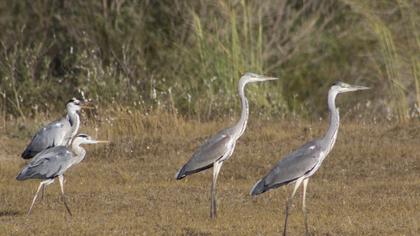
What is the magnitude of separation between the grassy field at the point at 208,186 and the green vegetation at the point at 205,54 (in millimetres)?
1291

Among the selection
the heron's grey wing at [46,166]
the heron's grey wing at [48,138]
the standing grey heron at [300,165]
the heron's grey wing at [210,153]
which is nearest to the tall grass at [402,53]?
the heron's grey wing at [48,138]

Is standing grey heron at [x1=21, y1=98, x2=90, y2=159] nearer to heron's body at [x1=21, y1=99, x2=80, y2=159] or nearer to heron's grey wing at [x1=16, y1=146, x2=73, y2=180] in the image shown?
heron's body at [x1=21, y1=99, x2=80, y2=159]

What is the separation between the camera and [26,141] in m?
15.3

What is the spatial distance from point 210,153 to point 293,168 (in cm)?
126

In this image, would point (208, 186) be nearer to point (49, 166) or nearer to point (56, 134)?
point (56, 134)

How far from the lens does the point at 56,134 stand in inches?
500

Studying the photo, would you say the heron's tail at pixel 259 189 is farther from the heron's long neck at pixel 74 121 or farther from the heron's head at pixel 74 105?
the heron's head at pixel 74 105

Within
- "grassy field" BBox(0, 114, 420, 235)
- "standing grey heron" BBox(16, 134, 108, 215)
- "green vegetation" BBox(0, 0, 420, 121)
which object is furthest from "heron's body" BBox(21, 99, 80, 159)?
"green vegetation" BBox(0, 0, 420, 121)

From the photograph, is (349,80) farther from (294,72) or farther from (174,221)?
(174,221)

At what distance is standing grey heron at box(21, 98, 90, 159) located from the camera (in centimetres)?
1261

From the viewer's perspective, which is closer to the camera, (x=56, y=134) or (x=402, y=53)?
(x=56, y=134)

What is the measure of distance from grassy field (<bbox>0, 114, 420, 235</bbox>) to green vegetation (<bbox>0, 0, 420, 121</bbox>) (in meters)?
1.29

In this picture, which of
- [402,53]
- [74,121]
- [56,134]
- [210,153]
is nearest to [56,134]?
[56,134]

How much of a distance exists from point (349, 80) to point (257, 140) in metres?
6.48
